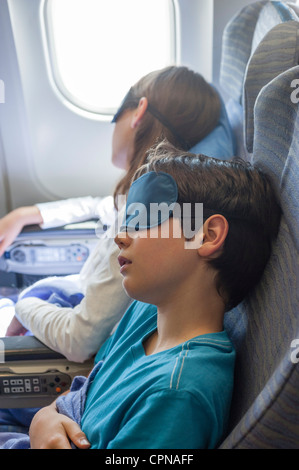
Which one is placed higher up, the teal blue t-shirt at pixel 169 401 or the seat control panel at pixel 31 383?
the teal blue t-shirt at pixel 169 401

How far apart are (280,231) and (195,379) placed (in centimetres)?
30

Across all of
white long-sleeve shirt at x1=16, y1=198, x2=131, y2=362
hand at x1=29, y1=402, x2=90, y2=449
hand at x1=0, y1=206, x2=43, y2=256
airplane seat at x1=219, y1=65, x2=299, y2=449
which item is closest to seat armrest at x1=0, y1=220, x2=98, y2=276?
hand at x1=0, y1=206, x2=43, y2=256

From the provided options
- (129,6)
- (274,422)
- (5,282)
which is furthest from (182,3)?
(274,422)

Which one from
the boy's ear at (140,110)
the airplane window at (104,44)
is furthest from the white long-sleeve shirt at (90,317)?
the airplane window at (104,44)

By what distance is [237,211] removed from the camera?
907 millimetres

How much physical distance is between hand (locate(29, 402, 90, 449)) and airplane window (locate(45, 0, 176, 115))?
1.54 metres

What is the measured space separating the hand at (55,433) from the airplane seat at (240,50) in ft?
2.73

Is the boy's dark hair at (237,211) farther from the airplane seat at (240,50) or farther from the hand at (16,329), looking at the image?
the hand at (16,329)

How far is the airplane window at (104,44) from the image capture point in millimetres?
2070

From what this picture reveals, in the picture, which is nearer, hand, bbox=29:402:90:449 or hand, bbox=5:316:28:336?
hand, bbox=29:402:90:449

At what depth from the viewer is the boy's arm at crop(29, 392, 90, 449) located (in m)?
0.95

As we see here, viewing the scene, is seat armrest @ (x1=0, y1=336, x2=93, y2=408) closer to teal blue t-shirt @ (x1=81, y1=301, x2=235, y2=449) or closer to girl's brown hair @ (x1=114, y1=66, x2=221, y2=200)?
teal blue t-shirt @ (x1=81, y1=301, x2=235, y2=449)

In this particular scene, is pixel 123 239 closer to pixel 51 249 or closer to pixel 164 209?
pixel 164 209

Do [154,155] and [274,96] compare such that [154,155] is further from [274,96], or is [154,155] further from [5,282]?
[5,282]
